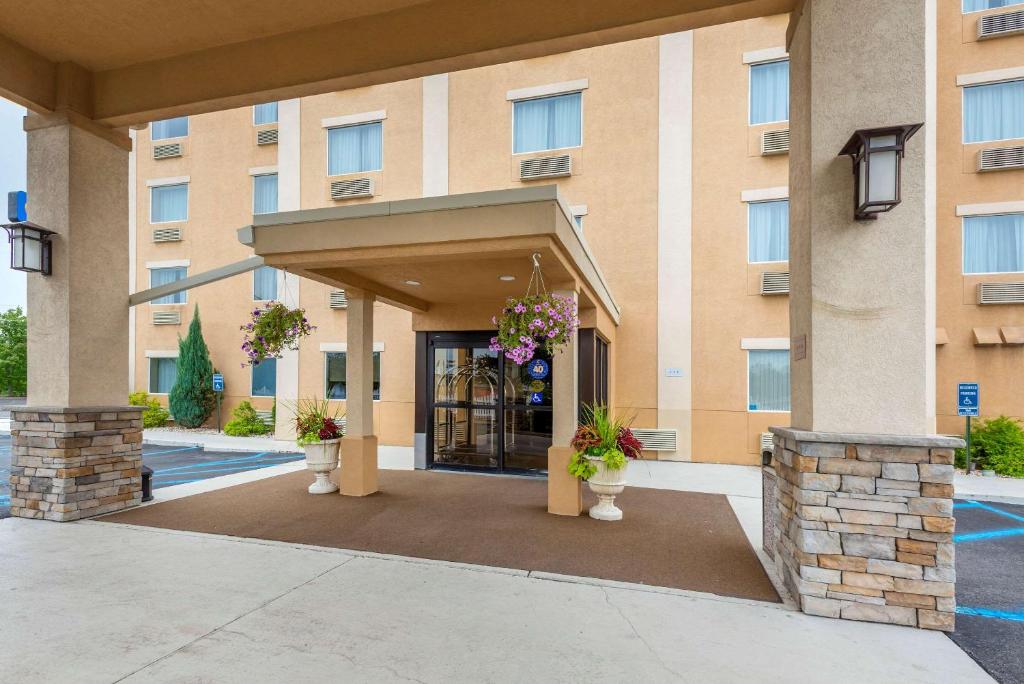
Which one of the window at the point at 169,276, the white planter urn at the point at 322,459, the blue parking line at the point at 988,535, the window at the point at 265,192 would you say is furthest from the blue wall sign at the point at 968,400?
the window at the point at 169,276

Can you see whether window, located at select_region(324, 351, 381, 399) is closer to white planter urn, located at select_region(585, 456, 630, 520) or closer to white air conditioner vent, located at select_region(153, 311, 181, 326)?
white air conditioner vent, located at select_region(153, 311, 181, 326)

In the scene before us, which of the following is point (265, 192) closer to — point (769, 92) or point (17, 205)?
point (17, 205)

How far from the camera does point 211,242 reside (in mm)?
14617

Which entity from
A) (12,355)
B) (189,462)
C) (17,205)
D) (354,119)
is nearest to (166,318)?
(189,462)

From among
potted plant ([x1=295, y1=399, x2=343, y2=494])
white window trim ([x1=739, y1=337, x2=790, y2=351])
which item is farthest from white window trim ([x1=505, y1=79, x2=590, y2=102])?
potted plant ([x1=295, y1=399, x2=343, y2=494])

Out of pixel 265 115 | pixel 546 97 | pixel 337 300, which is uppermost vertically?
pixel 265 115

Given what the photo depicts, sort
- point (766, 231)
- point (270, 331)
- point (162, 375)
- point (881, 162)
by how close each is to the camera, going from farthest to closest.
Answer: point (162, 375), point (766, 231), point (270, 331), point (881, 162)

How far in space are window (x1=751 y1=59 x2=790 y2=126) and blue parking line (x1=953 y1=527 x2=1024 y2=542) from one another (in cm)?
798

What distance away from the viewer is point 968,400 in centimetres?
923

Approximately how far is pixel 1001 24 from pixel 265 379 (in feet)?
60.4

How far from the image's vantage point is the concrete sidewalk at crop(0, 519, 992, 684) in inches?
115

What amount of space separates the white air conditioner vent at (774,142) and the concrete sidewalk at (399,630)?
9300 mm

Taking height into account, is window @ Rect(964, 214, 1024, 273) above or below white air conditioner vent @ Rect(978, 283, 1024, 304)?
above

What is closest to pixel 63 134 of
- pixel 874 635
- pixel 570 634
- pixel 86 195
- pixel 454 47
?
pixel 86 195
